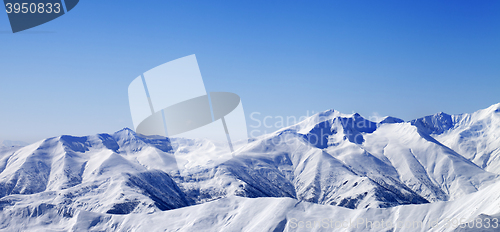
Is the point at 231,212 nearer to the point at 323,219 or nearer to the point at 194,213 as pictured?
the point at 194,213

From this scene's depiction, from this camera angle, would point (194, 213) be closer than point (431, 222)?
No

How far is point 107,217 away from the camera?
453 feet

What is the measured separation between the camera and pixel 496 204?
317 feet

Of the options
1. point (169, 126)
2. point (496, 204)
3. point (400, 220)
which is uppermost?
point (169, 126)

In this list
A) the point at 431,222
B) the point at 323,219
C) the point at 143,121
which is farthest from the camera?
the point at 323,219

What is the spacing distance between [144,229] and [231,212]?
97.4 feet

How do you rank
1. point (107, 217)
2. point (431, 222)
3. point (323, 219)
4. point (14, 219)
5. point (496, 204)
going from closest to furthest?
point (496, 204) → point (431, 222) → point (323, 219) → point (107, 217) → point (14, 219)

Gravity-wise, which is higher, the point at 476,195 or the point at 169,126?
the point at 169,126

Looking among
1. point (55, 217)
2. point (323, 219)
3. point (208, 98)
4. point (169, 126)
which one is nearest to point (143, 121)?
point (169, 126)

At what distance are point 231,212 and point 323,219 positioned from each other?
1274 inches

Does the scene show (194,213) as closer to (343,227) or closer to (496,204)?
(343,227)

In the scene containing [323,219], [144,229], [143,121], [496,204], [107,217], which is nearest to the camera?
[143,121]

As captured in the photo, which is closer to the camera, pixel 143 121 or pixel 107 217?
pixel 143 121

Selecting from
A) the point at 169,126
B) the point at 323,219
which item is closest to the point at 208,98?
the point at 169,126
